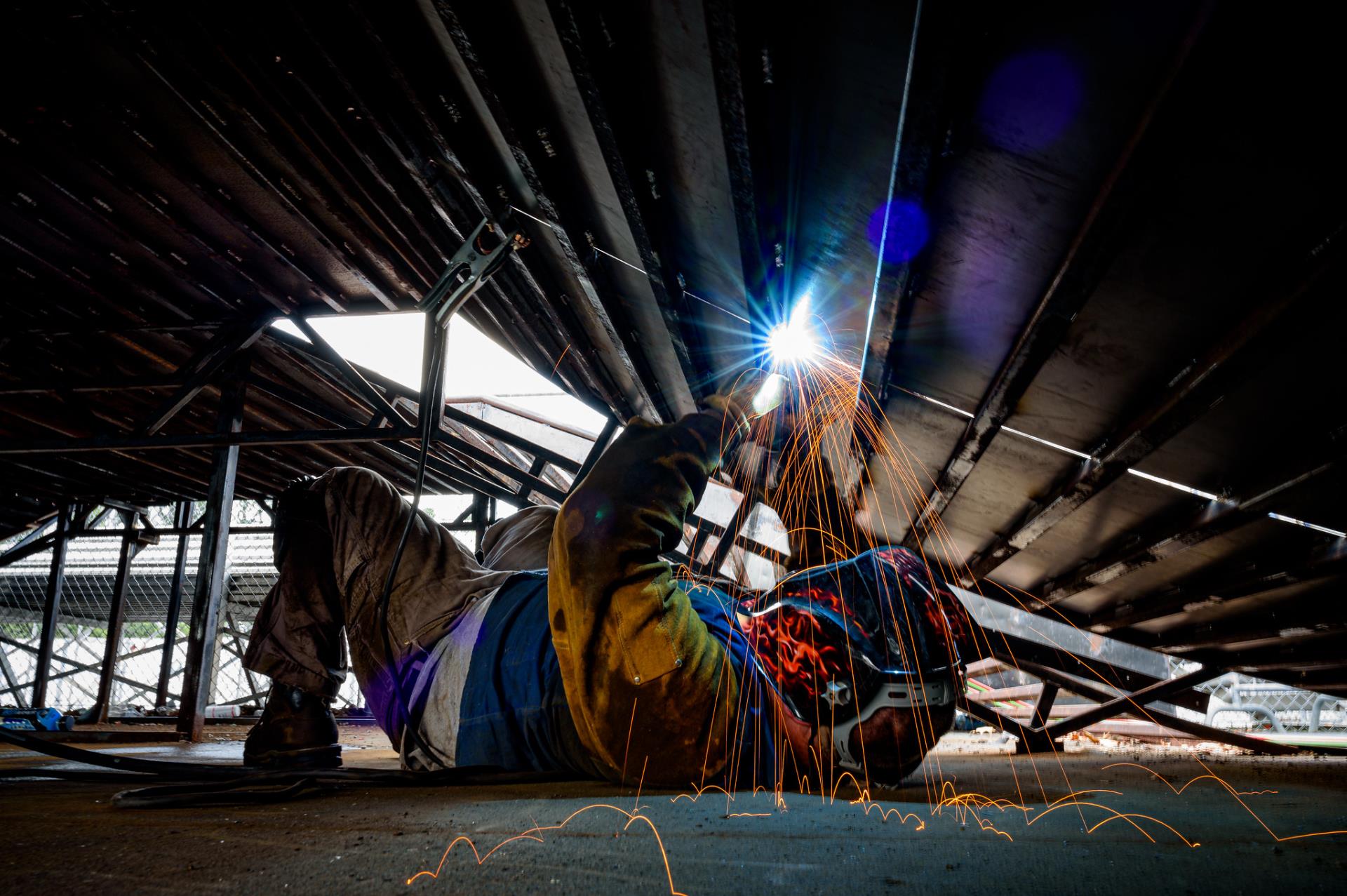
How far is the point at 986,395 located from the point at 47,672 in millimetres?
10333

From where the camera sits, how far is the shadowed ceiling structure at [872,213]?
1.24m

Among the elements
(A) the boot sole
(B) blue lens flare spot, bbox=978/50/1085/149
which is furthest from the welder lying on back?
(B) blue lens flare spot, bbox=978/50/1085/149

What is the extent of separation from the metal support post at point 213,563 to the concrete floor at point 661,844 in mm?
3240

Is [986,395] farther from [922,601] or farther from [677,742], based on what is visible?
[677,742]

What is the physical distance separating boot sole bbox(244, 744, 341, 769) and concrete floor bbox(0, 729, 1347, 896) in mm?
370

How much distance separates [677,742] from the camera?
5.39ft

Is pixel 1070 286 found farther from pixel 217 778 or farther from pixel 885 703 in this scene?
pixel 217 778

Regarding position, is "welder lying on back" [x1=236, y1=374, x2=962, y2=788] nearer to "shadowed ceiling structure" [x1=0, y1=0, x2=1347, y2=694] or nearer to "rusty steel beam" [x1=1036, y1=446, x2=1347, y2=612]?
"shadowed ceiling structure" [x1=0, y1=0, x2=1347, y2=694]

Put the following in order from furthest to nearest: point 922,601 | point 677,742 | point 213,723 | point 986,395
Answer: point 213,723 < point 986,395 < point 922,601 < point 677,742

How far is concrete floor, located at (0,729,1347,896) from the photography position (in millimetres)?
848

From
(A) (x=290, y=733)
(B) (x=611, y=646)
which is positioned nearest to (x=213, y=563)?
(A) (x=290, y=733)

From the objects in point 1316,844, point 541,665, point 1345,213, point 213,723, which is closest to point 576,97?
point 541,665

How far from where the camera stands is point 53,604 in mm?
7953

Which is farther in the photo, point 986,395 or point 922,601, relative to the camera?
point 986,395
